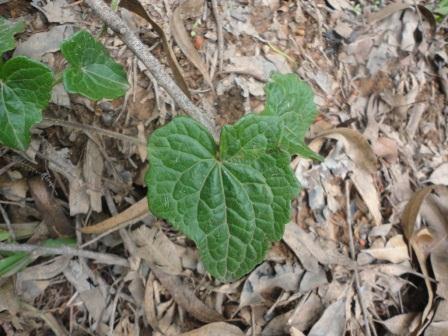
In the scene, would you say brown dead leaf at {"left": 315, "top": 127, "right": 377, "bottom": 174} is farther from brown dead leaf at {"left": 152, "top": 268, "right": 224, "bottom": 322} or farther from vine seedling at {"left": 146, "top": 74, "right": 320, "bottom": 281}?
brown dead leaf at {"left": 152, "top": 268, "right": 224, "bottom": 322}

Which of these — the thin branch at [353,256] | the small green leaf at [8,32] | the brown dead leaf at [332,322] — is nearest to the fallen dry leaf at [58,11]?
the small green leaf at [8,32]

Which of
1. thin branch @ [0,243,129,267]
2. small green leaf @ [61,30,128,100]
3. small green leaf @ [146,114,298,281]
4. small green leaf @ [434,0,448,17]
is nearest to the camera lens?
small green leaf @ [146,114,298,281]

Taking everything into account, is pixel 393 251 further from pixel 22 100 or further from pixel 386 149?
pixel 22 100

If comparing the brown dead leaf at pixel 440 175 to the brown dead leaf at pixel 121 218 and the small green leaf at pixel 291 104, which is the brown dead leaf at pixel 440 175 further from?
the brown dead leaf at pixel 121 218

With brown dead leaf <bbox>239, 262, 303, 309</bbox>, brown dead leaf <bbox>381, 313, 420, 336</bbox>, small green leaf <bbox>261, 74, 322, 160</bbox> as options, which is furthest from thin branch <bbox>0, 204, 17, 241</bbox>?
brown dead leaf <bbox>381, 313, 420, 336</bbox>

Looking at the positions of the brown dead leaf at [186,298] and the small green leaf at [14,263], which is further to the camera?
the brown dead leaf at [186,298]

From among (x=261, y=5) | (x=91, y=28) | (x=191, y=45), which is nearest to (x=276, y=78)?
(x=191, y=45)

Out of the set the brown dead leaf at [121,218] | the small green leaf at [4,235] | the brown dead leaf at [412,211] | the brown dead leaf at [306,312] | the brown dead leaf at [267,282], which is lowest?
the brown dead leaf at [306,312]
